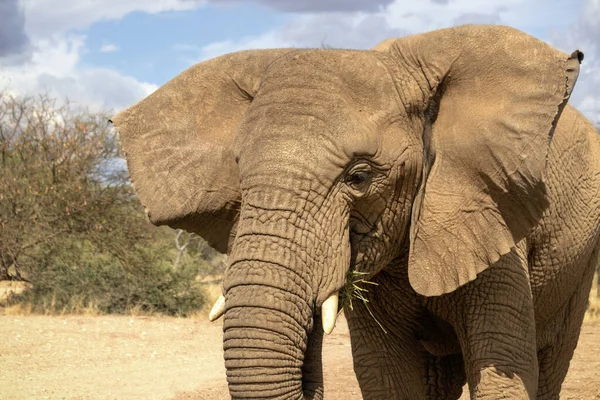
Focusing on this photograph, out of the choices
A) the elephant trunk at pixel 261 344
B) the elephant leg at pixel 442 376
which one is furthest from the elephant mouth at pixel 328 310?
the elephant leg at pixel 442 376

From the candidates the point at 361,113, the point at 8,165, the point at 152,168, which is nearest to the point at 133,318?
the point at 8,165

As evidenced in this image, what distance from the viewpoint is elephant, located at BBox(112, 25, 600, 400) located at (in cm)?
346

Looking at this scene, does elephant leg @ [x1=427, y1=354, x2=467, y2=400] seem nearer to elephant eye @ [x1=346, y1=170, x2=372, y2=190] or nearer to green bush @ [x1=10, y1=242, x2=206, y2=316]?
elephant eye @ [x1=346, y1=170, x2=372, y2=190]

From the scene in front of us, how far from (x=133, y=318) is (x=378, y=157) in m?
11.2

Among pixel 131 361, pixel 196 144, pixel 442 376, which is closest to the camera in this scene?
pixel 196 144

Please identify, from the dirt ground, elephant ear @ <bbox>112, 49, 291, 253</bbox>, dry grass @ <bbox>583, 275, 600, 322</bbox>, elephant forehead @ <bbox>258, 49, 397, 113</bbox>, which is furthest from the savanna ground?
elephant forehead @ <bbox>258, 49, 397, 113</bbox>

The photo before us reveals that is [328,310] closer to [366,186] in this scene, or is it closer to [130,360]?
[366,186]

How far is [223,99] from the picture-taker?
4.36m

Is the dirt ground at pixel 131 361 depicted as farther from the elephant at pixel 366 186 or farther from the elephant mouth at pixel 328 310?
the elephant mouth at pixel 328 310

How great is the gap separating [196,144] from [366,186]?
1024mm

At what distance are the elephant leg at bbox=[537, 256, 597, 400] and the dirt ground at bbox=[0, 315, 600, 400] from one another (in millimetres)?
2377

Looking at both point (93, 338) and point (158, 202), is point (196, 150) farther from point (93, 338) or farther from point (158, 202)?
point (93, 338)

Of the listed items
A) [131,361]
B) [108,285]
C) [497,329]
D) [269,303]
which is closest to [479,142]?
[497,329]

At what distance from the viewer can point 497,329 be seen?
4.47 meters
